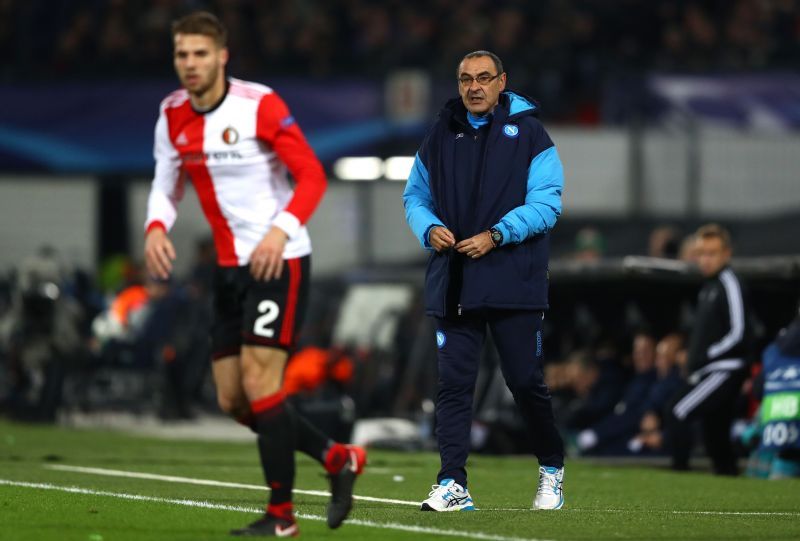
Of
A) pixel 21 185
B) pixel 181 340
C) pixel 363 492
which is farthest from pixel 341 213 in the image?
pixel 363 492

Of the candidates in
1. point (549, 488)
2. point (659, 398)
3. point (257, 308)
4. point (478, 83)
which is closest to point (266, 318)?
point (257, 308)

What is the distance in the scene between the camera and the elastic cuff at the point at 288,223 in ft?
24.6

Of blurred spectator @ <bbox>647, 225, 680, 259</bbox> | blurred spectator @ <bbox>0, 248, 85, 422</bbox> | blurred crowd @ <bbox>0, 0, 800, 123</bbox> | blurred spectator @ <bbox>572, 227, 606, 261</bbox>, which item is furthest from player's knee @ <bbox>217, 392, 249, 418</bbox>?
blurred crowd @ <bbox>0, 0, 800, 123</bbox>

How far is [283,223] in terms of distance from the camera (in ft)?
24.6

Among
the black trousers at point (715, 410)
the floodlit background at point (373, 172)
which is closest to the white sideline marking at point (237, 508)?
the black trousers at point (715, 410)

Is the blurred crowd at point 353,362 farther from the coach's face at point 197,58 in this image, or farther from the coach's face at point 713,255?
the coach's face at point 197,58

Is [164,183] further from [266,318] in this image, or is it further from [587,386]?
[587,386]

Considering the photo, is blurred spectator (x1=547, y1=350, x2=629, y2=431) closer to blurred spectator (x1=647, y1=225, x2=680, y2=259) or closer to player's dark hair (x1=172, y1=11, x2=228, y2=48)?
blurred spectator (x1=647, y1=225, x2=680, y2=259)

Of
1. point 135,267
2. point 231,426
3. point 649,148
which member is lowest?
point 231,426

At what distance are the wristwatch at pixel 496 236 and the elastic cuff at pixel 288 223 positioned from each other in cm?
146

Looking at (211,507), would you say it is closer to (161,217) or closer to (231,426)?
(161,217)

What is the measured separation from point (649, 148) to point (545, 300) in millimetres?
13117

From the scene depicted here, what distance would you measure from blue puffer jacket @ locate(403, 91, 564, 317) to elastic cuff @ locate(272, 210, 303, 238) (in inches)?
55.4

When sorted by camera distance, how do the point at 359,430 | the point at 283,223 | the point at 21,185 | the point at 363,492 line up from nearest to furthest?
the point at 283,223, the point at 363,492, the point at 359,430, the point at 21,185
